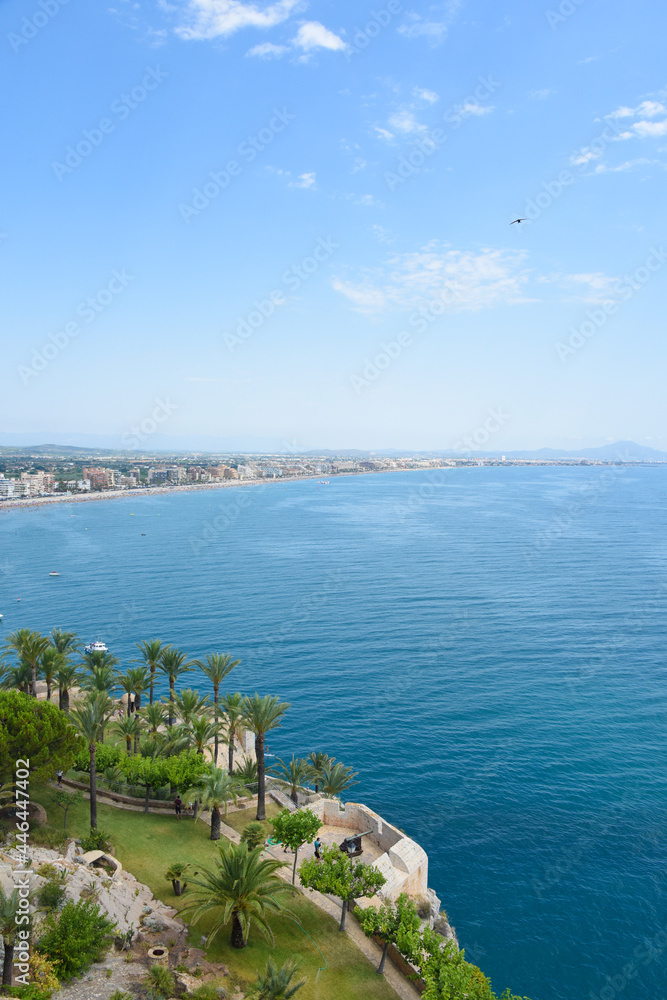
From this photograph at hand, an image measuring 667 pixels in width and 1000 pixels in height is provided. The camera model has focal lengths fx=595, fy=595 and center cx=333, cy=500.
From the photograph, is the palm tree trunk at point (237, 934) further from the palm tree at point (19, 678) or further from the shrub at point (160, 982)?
the palm tree at point (19, 678)

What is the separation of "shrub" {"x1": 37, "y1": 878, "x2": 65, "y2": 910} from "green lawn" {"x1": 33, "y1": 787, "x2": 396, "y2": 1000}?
5.19 metres

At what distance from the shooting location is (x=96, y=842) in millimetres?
25781

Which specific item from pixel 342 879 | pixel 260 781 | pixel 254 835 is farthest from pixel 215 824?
pixel 342 879

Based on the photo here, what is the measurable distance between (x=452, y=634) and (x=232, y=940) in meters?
48.7

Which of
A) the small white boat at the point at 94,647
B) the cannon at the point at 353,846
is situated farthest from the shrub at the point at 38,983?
the small white boat at the point at 94,647

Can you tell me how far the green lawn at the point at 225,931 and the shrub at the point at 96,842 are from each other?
0.94 m

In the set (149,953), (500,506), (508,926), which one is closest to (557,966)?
(508,926)

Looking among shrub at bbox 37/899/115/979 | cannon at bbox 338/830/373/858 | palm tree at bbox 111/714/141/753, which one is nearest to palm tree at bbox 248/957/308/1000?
shrub at bbox 37/899/115/979

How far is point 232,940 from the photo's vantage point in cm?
2234

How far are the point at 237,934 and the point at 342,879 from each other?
4340 mm

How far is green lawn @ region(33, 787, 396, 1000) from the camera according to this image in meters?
21.1

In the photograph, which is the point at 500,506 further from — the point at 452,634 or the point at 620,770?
the point at 620,770

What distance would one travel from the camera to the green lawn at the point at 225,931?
2111 centimetres

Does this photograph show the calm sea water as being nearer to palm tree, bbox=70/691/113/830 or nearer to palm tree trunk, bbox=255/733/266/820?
palm tree trunk, bbox=255/733/266/820
